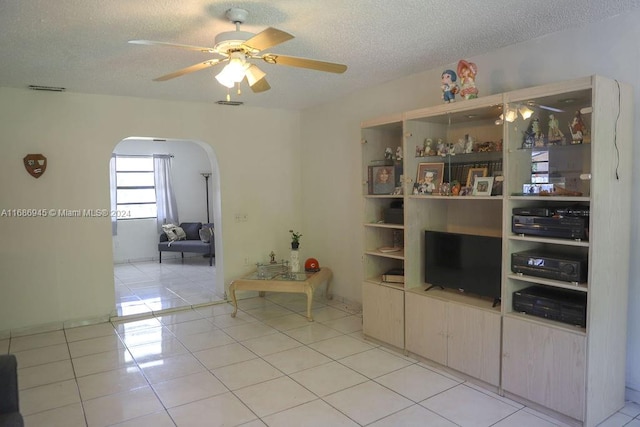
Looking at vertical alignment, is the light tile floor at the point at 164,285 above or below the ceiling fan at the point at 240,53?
below

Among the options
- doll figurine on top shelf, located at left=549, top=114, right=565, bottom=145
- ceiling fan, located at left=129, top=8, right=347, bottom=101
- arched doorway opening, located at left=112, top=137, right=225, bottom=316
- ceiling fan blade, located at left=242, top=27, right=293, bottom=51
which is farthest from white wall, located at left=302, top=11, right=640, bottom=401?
arched doorway opening, located at left=112, top=137, right=225, bottom=316

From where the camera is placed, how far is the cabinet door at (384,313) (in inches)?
148

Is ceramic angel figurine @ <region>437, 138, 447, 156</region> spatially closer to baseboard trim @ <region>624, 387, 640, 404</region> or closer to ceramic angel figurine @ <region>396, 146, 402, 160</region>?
ceramic angel figurine @ <region>396, 146, 402, 160</region>

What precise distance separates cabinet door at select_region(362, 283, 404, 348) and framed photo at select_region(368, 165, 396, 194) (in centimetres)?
89

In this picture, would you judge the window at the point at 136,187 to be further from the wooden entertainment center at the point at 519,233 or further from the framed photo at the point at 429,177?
the framed photo at the point at 429,177

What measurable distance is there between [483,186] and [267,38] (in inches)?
→ 75.1

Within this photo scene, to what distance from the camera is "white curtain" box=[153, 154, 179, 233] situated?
883cm

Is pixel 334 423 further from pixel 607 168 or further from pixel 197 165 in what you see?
pixel 197 165

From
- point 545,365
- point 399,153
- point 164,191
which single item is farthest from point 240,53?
point 164,191

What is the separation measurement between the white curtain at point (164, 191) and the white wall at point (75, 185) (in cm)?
369

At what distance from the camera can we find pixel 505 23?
2877 millimetres

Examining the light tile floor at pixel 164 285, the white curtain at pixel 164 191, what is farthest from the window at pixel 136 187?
the light tile floor at pixel 164 285

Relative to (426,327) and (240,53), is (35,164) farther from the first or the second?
(426,327)

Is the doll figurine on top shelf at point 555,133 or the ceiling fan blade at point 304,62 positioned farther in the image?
the doll figurine on top shelf at point 555,133
